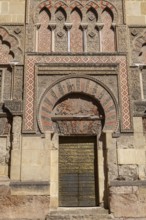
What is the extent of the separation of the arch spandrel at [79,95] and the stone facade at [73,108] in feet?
0.08

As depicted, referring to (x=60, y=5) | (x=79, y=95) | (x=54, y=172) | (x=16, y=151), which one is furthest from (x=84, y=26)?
(x=54, y=172)

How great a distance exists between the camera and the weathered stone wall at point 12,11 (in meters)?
8.03

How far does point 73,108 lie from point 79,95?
0.36 m

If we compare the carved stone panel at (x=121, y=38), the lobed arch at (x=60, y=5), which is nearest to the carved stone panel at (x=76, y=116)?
the carved stone panel at (x=121, y=38)

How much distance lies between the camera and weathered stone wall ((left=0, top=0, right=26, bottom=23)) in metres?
8.03

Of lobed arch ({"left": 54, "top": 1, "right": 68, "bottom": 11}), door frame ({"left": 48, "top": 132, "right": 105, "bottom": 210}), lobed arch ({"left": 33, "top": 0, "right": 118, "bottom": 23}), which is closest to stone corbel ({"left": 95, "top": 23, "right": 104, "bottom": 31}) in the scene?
lobed arch ({"left": 33, "top": 0, "right": 118, "bottom": 23})

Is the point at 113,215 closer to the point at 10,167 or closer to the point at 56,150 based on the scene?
the point at 56,150

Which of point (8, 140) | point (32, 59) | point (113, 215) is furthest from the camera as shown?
point (32, 59)

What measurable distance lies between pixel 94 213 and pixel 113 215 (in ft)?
1.31

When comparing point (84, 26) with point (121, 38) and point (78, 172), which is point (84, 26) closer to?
point (121, 38)

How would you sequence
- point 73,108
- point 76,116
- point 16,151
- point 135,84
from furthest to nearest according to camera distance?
point 135,84
point 73,108
point 76,116
point 16,151

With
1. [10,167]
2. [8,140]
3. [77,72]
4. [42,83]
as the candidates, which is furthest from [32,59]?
[10,167]

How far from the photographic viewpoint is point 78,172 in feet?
23.5

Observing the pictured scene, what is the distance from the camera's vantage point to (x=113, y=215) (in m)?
6.57
